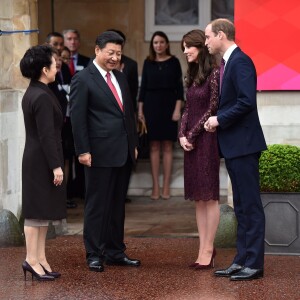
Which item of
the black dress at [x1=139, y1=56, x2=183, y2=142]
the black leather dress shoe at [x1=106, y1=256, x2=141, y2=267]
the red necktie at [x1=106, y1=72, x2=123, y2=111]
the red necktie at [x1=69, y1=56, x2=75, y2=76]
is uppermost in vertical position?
the red necktie at [x1=69, y1=56, x2=75, y2=76]

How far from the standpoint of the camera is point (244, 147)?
879 centimetres

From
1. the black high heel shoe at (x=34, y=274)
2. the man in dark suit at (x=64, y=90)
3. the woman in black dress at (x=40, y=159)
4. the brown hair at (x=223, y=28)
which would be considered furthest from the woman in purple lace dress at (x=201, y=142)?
the man in dark suit at (x=64, y=90)

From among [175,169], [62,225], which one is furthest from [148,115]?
[62,225]

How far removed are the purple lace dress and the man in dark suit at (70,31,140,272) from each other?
19.7 inches

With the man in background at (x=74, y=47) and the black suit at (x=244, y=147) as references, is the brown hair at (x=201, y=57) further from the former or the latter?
the man in background at (x=74, y=47)

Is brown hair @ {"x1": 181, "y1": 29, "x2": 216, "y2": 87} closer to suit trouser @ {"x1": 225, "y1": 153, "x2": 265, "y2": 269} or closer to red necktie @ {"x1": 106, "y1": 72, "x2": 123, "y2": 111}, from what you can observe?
red necktie @ {"x1": 106, "y1": 72, "x2": 123, "y2": 111}

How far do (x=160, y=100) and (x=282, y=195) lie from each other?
4176mm

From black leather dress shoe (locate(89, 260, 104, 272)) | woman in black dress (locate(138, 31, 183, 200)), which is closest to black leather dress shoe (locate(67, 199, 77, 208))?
woman in black dress (locate(138, 31, 183, 200))

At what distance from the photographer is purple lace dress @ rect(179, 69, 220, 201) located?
30.2ft

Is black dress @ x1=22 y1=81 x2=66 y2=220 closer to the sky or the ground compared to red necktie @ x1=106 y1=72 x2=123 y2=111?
closer to the ground

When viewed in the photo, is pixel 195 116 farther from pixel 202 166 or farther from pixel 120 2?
pixel 120 2

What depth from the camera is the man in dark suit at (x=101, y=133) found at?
30.5ft

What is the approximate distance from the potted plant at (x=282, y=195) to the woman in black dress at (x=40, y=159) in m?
1.89

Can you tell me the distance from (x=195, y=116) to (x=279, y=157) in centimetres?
97
